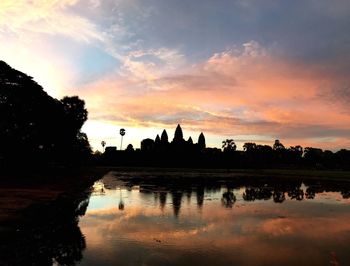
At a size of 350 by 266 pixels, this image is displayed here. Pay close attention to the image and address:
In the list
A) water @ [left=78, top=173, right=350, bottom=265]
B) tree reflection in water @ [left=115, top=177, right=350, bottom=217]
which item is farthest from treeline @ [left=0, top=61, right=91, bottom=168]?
water @ [left=78, top=173, right=350, bottom=265]

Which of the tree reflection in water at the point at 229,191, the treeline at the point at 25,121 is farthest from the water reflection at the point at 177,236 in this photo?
the treeline at the point at 25,121

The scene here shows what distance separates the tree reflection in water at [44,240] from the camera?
524 inches

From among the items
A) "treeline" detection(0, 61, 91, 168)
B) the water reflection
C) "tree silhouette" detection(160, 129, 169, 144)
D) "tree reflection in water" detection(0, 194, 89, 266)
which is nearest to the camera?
"tree reflection in water" detection(0, 194, 89, 266)

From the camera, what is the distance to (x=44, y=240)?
16344 mm

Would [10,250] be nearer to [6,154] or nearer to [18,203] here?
[18,203]

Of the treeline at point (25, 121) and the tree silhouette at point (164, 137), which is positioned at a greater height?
the tree silhouette at point (164, 137)

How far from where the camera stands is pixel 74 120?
93375mm

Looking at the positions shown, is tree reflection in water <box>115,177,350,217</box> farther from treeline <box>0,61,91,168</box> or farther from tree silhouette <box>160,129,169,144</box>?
tree silhouette <box>160,129,169,144</box>

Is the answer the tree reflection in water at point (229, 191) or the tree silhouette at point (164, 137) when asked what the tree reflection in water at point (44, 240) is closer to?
the tree reflection in water at point (229, 191)

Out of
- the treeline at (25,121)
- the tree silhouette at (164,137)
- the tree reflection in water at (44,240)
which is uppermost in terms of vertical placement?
the tree silhouette at (164,137)

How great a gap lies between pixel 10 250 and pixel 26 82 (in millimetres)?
55245

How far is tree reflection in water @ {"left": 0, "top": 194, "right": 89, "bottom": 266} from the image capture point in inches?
524

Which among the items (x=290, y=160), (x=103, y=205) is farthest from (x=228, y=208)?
(x=290, y=160)

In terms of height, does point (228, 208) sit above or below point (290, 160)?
below
